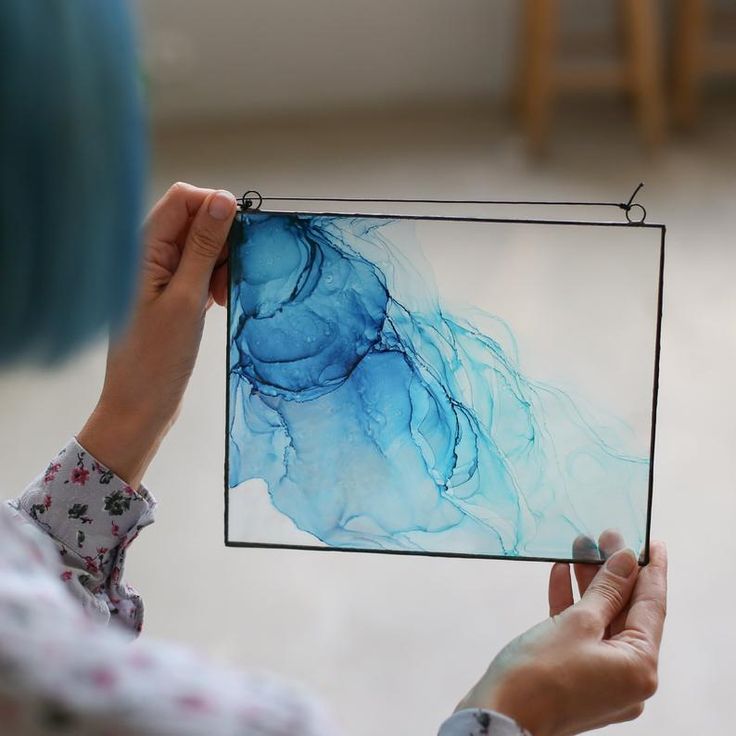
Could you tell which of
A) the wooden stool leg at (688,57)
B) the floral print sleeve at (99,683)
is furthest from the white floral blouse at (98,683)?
the wooden stool leg at (688,57)

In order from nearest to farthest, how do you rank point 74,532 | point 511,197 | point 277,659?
point 74,532, point 277,659, point 511,197

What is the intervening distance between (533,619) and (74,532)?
0.90 meters

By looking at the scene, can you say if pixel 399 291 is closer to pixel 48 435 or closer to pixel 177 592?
pixel 177 592

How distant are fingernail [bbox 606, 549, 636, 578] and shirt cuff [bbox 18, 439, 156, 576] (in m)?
0.43

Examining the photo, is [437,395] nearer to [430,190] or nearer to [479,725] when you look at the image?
[479,725]

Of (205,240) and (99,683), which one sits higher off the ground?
(205,240)

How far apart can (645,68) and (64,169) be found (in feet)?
8.29

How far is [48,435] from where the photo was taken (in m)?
2.02

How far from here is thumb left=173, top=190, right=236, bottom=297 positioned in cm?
99

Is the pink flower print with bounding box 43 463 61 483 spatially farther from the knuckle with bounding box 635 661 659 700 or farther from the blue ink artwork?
the knuckle with bounding box 635 661 659 700

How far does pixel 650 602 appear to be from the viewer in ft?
3.22

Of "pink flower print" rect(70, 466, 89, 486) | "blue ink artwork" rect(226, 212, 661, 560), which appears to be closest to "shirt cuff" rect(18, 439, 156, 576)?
"pink flower print" rect(70, 466, 89, 486)

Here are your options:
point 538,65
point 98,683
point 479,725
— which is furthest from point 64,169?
point 538,65

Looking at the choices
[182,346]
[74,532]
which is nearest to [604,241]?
[182,346]
